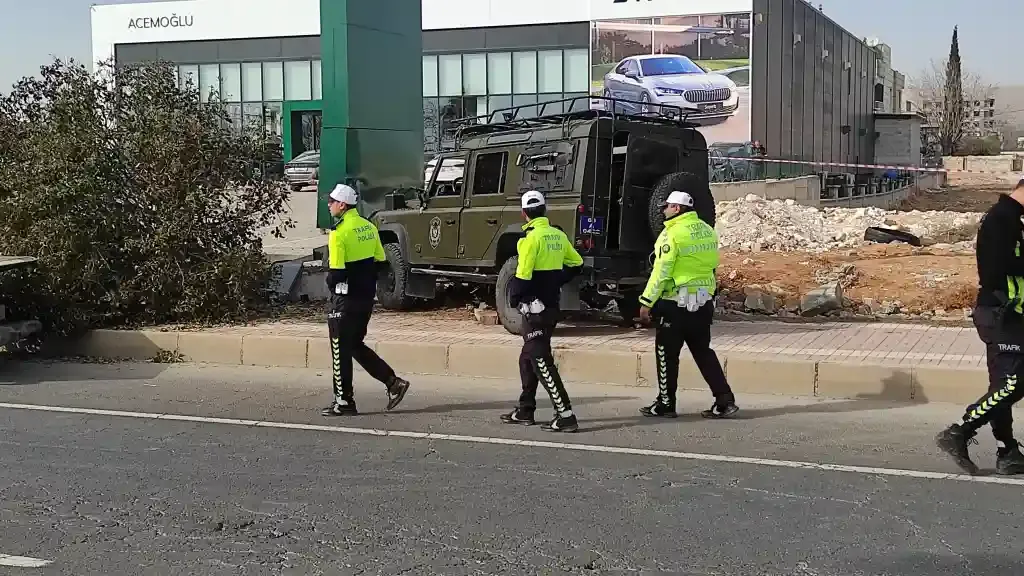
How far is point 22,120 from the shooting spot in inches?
480

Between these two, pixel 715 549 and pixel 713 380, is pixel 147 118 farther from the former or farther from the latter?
pixel 715 549

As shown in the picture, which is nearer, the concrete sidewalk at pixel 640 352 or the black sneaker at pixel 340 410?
the black sneaker at pixel 340 410

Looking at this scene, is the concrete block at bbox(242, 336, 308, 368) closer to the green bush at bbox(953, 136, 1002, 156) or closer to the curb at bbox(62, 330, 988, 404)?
the curb at bbox(62, 330, 988, 404)

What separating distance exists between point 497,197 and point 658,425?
437 centimetres

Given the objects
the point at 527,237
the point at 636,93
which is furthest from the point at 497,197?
the point at 636,93

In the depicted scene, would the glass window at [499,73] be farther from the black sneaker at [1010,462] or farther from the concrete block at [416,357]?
the black sneaker at [1010,462]

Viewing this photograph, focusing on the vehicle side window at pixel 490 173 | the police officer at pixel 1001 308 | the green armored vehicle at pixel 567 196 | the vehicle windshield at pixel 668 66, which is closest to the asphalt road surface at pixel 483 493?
the police officer at pixel 1001 308

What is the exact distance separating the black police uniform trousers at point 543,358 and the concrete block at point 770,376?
7.52 ft

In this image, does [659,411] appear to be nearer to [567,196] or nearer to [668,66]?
[567,196]

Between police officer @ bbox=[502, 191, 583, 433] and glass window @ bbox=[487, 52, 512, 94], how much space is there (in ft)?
118

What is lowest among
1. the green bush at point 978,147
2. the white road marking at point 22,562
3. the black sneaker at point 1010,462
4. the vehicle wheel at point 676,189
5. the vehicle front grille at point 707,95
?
the white road marking at point 22,562

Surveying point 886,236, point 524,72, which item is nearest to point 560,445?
point 886,236

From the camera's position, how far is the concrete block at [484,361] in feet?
32.3

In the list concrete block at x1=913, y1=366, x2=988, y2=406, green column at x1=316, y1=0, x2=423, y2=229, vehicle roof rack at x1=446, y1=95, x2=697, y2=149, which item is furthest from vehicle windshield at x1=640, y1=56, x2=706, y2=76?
concrete block at x1=913, y1=366, x2=988, y2=406
